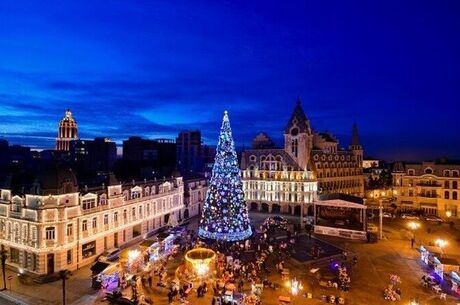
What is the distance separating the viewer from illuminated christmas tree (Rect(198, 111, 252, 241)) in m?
47.9

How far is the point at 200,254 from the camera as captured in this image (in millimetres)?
37469

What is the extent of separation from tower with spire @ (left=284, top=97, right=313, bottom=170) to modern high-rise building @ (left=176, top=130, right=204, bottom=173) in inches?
2269

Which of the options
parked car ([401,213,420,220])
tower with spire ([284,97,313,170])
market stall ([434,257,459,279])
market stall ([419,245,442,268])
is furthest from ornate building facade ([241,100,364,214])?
market stall ([434,257,459,279])

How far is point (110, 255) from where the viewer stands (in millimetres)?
41469

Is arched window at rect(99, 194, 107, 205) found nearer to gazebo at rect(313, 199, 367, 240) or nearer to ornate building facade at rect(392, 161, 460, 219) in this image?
gazebo at rect(313, 199, 367, 240)

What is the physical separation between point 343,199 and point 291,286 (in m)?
24.0

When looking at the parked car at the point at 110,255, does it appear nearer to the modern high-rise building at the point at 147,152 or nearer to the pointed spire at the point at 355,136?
the pointed spire at the point at 355,136

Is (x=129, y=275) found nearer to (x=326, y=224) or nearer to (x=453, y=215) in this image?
(x=326, y=224)

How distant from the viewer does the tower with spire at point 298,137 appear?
7119 centimetres

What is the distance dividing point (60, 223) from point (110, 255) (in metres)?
7.44

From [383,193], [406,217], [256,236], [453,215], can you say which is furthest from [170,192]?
[383,193]

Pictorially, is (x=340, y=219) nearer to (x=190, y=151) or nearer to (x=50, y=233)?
(x=50, y=233)

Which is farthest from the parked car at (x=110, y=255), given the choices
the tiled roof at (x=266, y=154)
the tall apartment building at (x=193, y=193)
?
the tiled roof at (x=266, y=154)

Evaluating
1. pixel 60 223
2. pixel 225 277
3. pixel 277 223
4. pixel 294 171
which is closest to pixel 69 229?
pixel 60 223
